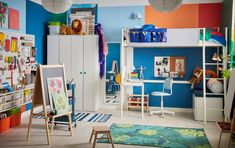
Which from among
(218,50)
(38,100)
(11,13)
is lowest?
(38,100)

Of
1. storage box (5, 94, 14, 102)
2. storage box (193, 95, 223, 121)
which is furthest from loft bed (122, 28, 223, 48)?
storage box (5, 94, 14, 102)

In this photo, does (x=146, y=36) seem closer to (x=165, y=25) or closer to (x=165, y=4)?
(x=165, y=25)

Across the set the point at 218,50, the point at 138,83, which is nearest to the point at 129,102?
the point at 138,83

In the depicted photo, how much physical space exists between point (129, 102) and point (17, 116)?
8.92 feet

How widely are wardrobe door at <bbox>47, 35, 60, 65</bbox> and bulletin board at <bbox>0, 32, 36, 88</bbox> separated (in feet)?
2.59

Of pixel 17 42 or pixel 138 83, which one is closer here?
pixel 17 42

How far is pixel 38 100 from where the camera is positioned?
14.6 ft

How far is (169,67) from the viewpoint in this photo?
6.74 metres

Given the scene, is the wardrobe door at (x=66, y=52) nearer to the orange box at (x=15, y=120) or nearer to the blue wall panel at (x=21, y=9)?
the blue wall panel at (x=21, y=9)

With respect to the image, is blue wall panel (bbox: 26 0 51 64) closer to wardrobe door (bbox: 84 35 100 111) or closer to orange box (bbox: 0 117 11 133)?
wardrobe door (bbox: 84 35 100 111)

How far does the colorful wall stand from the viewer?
21.5ft

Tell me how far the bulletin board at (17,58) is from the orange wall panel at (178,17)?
2.92 meters

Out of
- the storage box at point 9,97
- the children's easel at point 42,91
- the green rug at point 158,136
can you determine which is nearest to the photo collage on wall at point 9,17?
the storage box at point 9,97

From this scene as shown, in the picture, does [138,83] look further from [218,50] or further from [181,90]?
[218,50]
